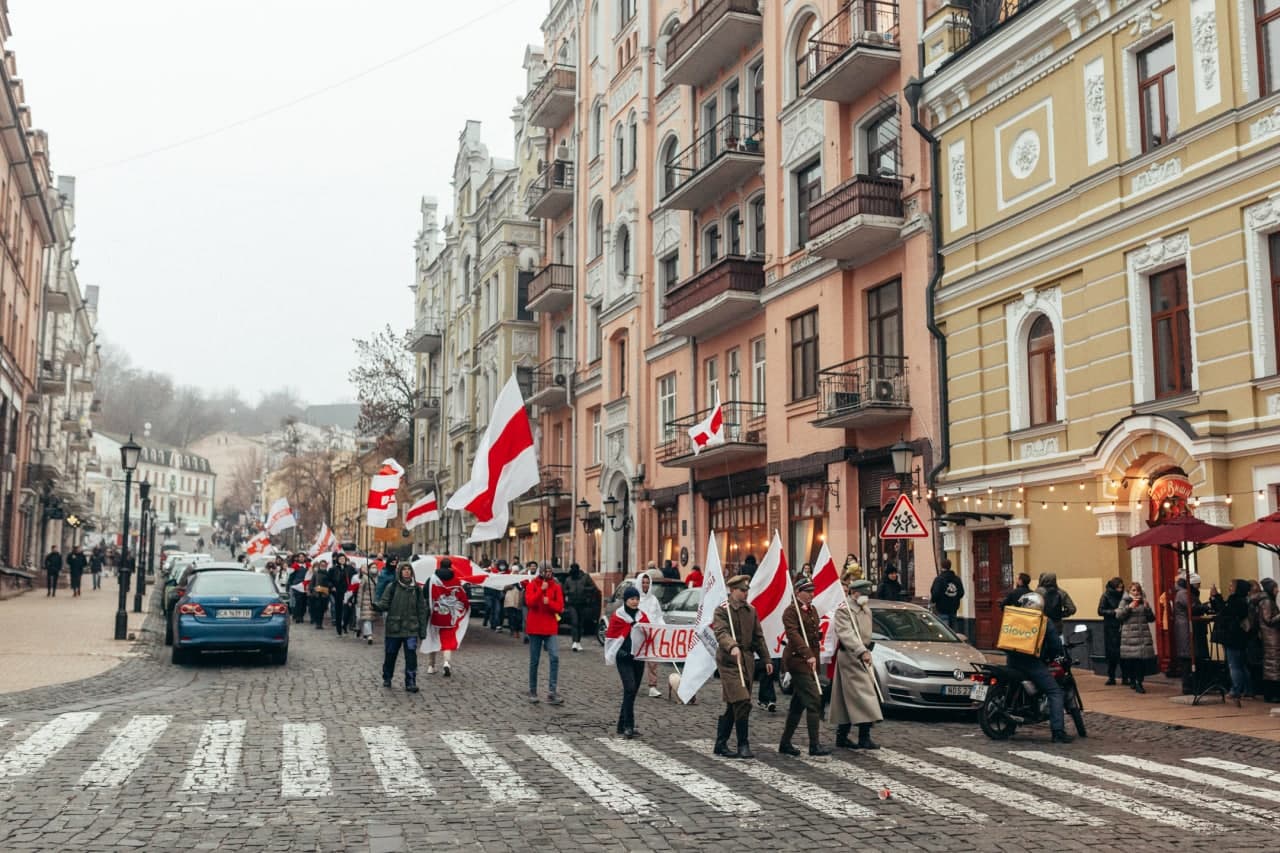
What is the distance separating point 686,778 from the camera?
1025 centimetres

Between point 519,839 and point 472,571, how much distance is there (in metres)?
14.2

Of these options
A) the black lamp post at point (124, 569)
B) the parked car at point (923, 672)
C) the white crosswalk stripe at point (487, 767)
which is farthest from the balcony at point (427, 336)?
the white crosswalk stripe at point (487, 767)

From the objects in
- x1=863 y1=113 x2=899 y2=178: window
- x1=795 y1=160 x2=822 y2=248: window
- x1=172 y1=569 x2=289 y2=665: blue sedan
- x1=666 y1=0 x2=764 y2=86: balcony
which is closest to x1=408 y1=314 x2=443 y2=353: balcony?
x1=666 y1=0 x2=764 y2=86: balcony

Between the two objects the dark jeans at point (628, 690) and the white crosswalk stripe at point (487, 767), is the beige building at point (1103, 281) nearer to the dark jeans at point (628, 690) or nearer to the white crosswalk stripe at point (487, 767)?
the dark jeans at point (628, 690)

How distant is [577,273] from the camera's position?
139 feet

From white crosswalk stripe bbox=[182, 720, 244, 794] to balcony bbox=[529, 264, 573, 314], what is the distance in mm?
31572

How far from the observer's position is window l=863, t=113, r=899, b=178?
25.3 m

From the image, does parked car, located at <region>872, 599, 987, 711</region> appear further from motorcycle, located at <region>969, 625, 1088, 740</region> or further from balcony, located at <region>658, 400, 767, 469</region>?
balcony, located at <region>658, 400, 767, 469</region>

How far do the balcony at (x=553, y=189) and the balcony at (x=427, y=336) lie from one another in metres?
18.4

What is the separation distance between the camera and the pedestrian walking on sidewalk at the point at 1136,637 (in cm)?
1694

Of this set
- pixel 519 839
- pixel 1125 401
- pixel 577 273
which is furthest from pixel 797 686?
pixel 577 273

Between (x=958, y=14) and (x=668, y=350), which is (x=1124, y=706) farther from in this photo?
(x=668, y=350)

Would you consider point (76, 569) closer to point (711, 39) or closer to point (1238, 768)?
point (711, 39)

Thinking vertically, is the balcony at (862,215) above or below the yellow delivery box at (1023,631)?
above
